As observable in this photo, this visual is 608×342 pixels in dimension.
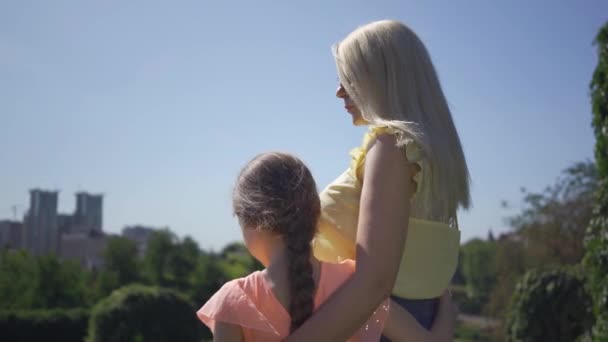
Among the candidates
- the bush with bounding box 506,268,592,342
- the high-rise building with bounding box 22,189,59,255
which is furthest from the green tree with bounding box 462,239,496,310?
the bush with bounding box 506,268,592,342

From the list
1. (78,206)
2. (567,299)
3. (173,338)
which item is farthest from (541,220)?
(78,206)

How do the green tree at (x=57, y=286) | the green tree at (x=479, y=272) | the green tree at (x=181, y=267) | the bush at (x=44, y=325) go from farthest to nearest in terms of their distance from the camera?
1. the green tree at (x=479, y=272)
2. the green tree at (x=181, y=267)
3. the green tree at (x=57, y=286)
4. the bush at (x=44, y=325)

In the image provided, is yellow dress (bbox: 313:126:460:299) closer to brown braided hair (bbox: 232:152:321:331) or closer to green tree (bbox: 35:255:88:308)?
brown braided hair (bbox: 232:152:321:331)

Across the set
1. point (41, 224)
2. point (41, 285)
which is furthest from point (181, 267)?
point (41, 224)

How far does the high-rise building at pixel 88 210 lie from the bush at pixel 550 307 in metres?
79.3

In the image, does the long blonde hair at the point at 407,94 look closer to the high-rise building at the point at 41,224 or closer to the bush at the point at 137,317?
the bush at the point at 137,317

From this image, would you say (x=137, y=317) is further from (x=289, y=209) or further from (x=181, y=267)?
(x=181, y=267)

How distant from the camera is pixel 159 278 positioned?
125 feet

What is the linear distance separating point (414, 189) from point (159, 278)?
38.4m

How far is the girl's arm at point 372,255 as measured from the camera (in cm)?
144

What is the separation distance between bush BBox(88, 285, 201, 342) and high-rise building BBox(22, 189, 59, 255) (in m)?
52.6

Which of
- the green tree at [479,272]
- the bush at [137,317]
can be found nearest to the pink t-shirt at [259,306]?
the bush at [137,317]

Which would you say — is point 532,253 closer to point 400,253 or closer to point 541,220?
point 541,220

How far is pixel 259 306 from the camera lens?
154 centimetres
